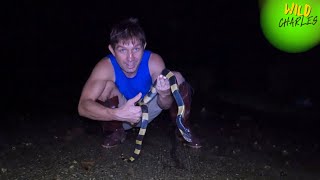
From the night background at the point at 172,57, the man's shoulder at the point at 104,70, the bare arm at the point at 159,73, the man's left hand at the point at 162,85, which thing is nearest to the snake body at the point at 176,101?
the man's left hand at the point at 162,85

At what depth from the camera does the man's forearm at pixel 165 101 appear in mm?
4562

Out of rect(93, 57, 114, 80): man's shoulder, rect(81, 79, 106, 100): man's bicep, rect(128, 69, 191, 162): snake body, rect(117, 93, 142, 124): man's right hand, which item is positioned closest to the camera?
rect(117, 93, 142, 124): man's right hand

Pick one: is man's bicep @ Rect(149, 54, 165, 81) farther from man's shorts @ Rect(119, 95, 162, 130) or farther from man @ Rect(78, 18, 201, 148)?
man's shorts @ Rect(119, 95, 162, 130)

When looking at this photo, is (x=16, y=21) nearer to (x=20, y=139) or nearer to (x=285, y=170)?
(x=20, y=139)

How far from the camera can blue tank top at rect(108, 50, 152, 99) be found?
462 cm

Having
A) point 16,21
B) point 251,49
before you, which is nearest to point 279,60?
point 251,49

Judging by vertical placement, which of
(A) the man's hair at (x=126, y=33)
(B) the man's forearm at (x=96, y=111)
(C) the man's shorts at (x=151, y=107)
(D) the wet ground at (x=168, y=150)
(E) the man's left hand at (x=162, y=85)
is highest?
(A) the man's hair at (x=126, y=33)

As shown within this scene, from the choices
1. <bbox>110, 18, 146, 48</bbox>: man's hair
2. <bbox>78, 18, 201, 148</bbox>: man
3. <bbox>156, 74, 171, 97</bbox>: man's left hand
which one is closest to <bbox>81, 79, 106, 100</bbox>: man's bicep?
<bbox>78, 18, 201, 148</bbox>: man

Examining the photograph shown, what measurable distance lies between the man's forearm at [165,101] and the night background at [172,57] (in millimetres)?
1827

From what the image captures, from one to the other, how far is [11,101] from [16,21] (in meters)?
5.37

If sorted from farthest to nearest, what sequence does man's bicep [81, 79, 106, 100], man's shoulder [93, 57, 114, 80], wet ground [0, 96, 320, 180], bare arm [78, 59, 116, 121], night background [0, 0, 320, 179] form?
A: night background [0, 0, 320, 179] → man's shoulder [93, 57, 114, 80] → man's bicep [81, 79, 106, 100] → wet ground [0, 96, 320, 180] → bare arm [78, 59, 116, 121]

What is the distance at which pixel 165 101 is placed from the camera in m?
4.65

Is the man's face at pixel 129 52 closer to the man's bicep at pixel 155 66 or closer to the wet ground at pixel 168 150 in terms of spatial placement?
the man's bicep at pixel 155 66

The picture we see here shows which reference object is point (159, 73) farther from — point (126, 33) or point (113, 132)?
point (113, 132)
